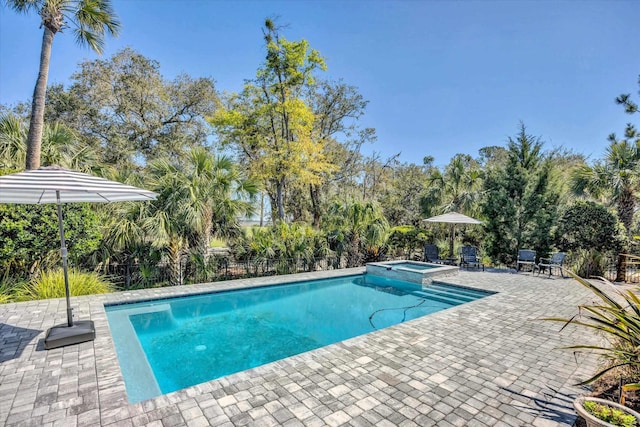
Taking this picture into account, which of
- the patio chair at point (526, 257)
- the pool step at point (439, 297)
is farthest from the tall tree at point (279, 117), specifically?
the patio chair at point (526, 257)

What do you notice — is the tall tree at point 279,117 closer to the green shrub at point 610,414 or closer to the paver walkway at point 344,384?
the paver walkway at point 344,384

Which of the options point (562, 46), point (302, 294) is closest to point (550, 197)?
point (562, 46)

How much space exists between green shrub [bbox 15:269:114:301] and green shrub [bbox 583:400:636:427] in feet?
30.8

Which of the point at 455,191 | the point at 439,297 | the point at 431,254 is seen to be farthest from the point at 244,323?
the point at 455,191

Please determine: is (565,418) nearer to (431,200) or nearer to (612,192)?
(612,192)

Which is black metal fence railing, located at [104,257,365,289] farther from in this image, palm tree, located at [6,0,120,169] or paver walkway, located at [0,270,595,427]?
palm tree, located at [6,0,120,169]

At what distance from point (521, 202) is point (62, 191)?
15958 millimetres

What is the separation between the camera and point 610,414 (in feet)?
8.31

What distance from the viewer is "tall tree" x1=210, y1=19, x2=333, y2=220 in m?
14.6

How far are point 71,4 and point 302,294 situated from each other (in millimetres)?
10415

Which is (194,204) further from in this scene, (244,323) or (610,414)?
(610,414)

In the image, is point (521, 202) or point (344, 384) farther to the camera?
point (521, 202)

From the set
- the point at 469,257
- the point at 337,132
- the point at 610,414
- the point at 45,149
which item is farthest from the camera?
the point at 337,132

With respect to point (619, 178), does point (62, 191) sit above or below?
below
